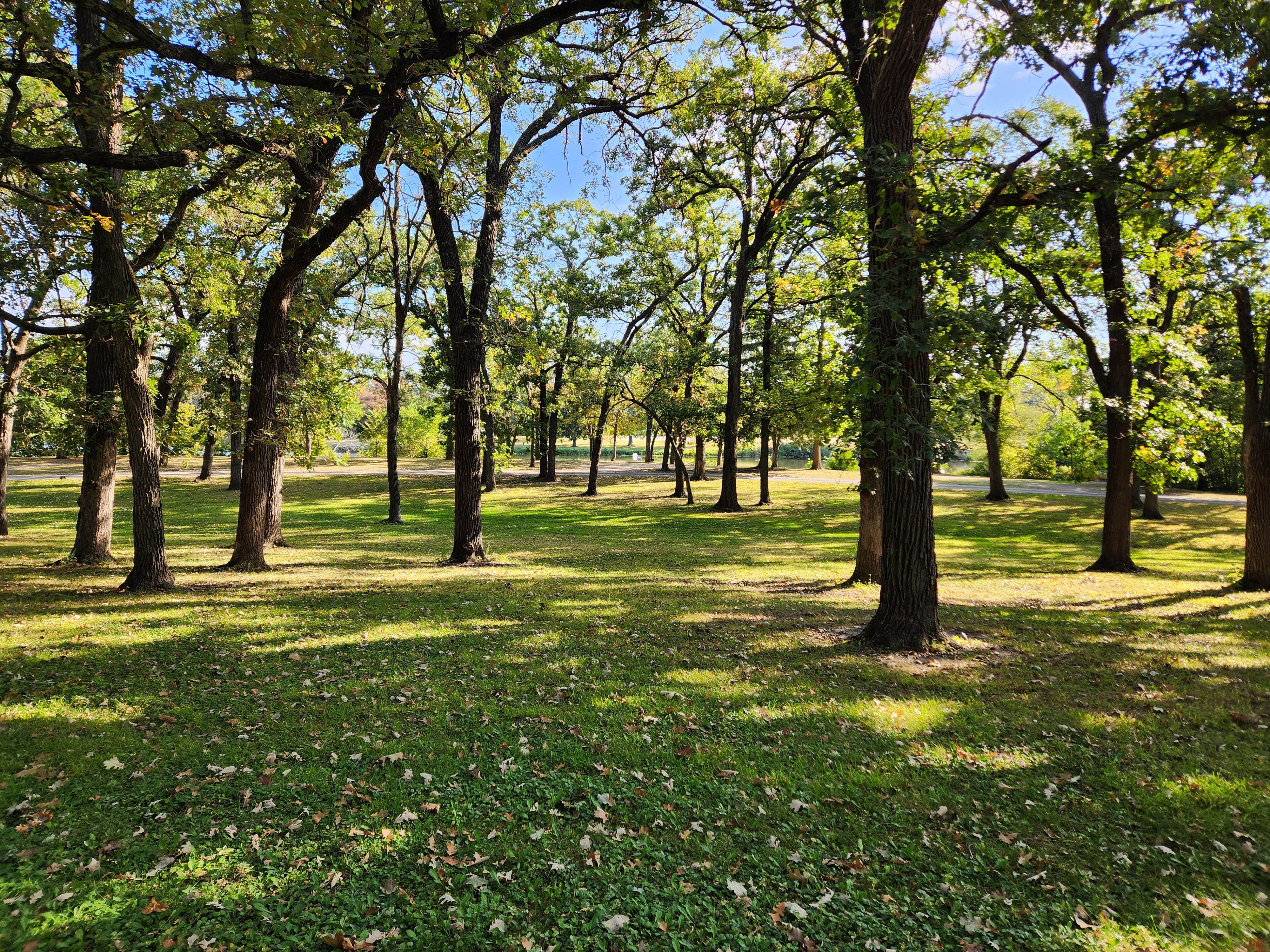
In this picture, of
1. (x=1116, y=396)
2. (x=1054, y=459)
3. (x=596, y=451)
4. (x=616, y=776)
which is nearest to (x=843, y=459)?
(x=616, y=776)

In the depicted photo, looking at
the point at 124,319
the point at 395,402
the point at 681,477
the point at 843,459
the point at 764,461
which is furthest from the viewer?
the point at 681,477

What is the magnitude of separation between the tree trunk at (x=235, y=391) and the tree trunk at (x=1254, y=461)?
20.4 meters

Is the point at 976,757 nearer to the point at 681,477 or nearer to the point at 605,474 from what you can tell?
the point at 681,477

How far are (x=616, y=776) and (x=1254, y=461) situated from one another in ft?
45.0

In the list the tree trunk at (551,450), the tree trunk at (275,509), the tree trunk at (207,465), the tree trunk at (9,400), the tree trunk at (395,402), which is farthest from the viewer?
→ the tree trunk at (551,450)

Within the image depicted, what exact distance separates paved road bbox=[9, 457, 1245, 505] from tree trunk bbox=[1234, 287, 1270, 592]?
1567 cm

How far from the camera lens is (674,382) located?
87.1 feet

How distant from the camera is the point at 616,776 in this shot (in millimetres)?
4555

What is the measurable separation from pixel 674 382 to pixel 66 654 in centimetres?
2231

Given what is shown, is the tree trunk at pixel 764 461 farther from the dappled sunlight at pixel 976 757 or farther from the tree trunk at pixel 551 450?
the dappled sunlight at pixel 976 757

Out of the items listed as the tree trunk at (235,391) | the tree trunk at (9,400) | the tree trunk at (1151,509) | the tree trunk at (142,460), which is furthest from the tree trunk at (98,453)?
the tree trunk at (1151,509)

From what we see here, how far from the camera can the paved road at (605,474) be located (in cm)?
2996

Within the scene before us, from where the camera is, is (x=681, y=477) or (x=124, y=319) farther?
(x=681, y=477)

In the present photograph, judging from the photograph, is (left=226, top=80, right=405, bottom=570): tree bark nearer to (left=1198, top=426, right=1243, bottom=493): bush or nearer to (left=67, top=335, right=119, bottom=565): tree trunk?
(left=67, top=335, right=119, bottom=565): tree trunk
